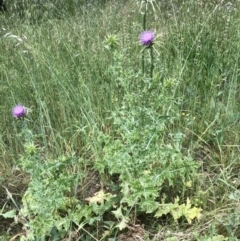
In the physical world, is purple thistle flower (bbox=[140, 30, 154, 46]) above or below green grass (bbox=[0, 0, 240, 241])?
above

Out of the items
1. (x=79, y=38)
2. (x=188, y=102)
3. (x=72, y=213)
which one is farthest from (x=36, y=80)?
(x=72, y=213)

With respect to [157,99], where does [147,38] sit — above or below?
above

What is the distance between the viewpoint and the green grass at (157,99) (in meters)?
1.88

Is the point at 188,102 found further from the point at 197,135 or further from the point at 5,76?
the point at 5,76

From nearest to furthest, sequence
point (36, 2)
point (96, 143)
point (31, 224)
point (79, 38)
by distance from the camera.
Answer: point (31, 224) < point (96, 143) < point (79, 38) < point (36, 2)

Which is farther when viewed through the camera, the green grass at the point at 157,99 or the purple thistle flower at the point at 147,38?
the green grass at the point at 157,99

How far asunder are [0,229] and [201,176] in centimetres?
92

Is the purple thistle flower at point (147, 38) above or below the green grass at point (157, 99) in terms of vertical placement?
above

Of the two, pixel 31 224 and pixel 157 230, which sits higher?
pixel 31 224

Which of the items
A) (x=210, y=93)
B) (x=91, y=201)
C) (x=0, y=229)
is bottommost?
(x=0, y=229)

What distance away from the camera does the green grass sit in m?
1.88

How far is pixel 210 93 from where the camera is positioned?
7.81ft

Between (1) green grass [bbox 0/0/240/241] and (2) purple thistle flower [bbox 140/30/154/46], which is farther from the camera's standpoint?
(1) green grass [bbox 0/0/240/241]

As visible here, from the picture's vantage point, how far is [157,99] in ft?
6.06
